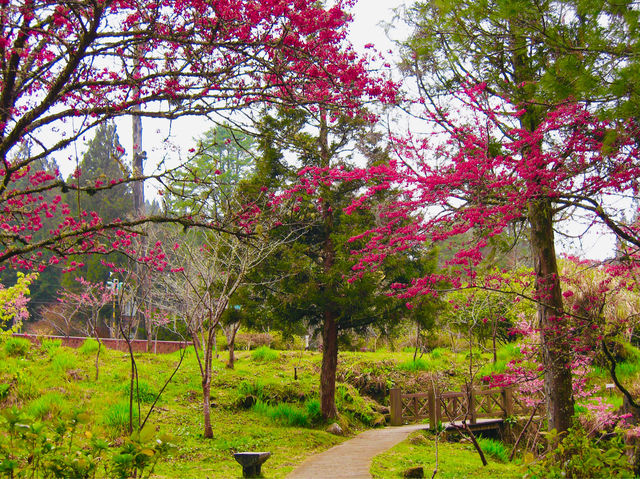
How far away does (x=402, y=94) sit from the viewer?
687cm

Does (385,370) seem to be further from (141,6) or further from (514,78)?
(141,6)

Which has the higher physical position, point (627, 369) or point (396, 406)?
point (627, 369)

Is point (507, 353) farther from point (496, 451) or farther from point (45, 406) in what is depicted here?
point (45, 406)

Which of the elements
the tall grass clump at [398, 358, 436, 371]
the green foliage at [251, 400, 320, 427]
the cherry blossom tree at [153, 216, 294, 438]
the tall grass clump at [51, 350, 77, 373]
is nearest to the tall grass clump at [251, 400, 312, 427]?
the green foliage at [251, 400, 320, 427]

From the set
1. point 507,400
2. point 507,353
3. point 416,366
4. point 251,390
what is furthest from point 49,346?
point 507,353

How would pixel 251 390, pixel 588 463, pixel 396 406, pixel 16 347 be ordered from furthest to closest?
pixel 396 406 < pixel 251 390 < pixel 16 347 < pixel 588 463

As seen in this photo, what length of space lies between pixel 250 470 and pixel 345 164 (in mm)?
7211

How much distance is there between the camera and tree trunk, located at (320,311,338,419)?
10.6 m

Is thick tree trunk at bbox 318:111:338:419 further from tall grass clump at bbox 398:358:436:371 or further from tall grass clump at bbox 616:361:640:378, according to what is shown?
tall grass clump at bbox 616:361:640:378

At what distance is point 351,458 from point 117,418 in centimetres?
377

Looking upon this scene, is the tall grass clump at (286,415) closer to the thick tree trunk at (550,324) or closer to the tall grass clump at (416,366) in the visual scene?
the tall grass clump at (416,366)

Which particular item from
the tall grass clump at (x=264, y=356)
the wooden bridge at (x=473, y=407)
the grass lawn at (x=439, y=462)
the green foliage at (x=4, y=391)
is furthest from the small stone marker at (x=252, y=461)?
the tall grass clump at (x=264, y=356)

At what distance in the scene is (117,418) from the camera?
7145 millimetres

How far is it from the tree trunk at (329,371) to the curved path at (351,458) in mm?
875
